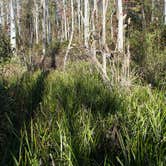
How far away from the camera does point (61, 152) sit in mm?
1748

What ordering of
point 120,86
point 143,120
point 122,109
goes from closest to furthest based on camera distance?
point 143,120 → point 122,109 → point 120,86

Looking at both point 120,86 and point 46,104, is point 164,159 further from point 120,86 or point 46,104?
point 120,86

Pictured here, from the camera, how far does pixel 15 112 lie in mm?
3123

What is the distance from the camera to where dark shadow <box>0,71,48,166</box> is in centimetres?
199

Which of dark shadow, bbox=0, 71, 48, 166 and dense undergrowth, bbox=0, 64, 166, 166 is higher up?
dense undergrowth, bbox=0, 64, 166, 166

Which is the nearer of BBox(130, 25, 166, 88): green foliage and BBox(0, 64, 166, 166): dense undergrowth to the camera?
BBox(0, 64, 166, 166): dense undergrowth

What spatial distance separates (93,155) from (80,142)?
0.34 ft

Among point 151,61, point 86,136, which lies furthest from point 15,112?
point 151,61

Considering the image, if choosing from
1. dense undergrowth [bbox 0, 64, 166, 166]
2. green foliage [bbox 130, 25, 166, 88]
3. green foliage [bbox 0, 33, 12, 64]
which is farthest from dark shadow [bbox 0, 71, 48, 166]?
green foliage [bbox 0, 33, 12, 64]

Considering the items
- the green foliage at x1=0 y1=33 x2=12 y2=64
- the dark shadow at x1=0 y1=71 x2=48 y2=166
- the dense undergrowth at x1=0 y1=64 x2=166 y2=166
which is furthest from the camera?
the green foliage at x1=0 y1=33 x2=12 y2=64

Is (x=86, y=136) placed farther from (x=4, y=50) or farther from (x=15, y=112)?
(x=4, y=50)

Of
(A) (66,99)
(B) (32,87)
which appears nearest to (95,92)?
(A) (66,99)

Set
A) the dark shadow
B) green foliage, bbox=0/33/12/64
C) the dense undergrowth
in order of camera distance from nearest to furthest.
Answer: the dense undergrowth
the dark shadow
green foliage, bbox=0/33/12/64

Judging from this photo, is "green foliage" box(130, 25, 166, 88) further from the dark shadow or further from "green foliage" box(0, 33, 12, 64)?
"green foliage" box(0, 33, 12, 64)
